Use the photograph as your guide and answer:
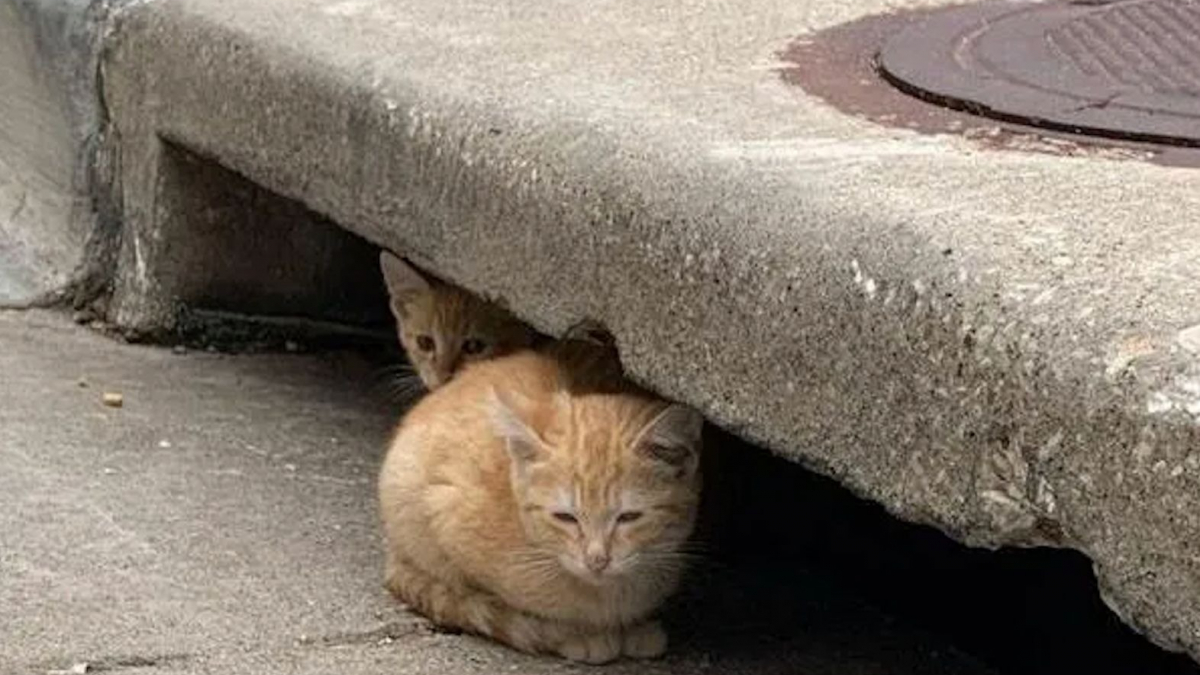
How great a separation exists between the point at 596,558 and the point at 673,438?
0.63ft

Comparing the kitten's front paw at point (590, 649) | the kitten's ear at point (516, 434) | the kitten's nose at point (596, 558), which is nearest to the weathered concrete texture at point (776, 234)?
the kitten's ear at point (516, 434)

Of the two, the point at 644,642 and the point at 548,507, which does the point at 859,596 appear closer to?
the point at 644,642

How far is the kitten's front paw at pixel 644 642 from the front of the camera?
12.1 feet

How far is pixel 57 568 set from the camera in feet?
12.5

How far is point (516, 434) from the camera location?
3.55 meters

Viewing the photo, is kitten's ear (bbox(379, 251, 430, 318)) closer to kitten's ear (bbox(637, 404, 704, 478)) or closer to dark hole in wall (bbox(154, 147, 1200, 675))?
dark hole in wall (bbox(154, 147, 1200, 675))

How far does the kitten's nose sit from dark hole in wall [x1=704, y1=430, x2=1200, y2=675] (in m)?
0.39

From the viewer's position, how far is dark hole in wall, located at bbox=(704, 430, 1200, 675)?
396 centimetres

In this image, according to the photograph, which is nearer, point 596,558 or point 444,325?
point 596,558

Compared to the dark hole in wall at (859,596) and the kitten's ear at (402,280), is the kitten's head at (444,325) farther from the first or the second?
the dark hole in wall at (859,596)

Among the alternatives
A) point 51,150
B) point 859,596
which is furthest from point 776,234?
point 51,150

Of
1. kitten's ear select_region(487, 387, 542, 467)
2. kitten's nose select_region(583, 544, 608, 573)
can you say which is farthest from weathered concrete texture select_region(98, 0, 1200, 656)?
kitten's nose select_region(583, 544, 608, 573)

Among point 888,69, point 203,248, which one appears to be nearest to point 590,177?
point 888,69

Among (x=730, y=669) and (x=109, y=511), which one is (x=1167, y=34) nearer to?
(x=730, y=669)
